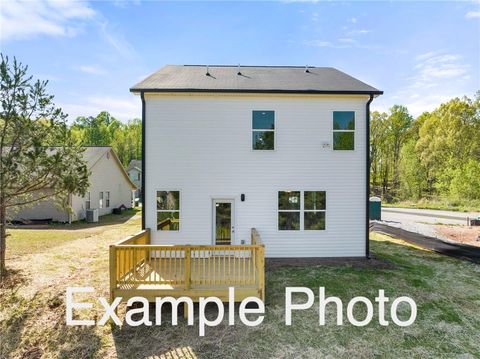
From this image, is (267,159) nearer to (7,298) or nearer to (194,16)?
(194,16)

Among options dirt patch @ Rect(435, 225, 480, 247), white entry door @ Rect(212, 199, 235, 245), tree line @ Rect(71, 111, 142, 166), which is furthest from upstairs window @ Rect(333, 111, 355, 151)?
tree line @ Rect(71, 111, 142, 166)

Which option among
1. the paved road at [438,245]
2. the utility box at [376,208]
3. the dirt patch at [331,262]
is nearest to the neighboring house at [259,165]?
the dirt patch at [331,262]

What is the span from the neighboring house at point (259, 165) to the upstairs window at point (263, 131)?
1.3 inches

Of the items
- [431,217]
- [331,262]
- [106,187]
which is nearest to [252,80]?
[331,262]

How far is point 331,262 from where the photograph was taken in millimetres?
8914

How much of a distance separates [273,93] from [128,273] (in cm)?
685

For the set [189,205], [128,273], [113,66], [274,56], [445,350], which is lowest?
[445,350]

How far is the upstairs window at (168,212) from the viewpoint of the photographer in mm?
8945

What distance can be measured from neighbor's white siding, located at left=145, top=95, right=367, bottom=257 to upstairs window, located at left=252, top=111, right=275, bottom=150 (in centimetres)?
18

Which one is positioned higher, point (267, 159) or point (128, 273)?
point (267, 159)

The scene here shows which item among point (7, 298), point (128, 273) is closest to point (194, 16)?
point (128, 273)

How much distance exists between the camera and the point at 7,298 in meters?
6.39

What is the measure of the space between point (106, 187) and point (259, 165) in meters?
16.9

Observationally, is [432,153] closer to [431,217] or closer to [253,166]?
[431,217]
